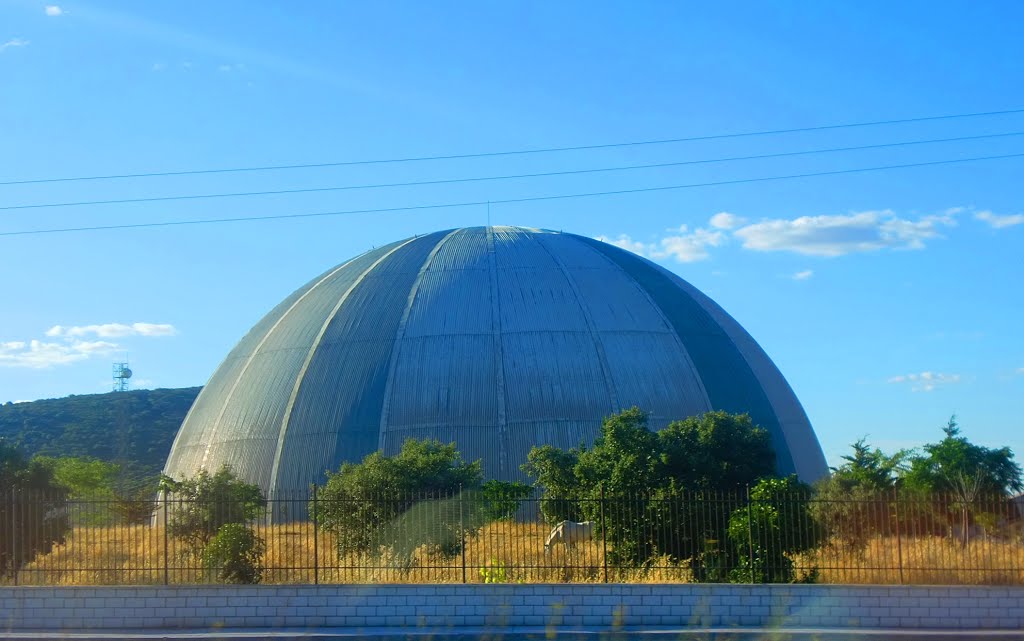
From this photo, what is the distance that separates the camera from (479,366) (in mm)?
38094

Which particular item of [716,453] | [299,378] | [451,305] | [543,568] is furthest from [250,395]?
[543,568]

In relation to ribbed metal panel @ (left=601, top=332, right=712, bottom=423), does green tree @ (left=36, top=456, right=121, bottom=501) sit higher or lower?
lower

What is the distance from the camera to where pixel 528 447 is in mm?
36094

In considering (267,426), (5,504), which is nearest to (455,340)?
(267,426)

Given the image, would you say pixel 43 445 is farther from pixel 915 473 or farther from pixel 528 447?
pixel 915 473

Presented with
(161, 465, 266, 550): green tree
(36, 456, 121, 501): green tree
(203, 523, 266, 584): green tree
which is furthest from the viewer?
(36, 456, 121, 501): green tree

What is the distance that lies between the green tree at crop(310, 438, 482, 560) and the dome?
28.1 ft

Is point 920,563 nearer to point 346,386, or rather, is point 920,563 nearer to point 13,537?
point 13,537

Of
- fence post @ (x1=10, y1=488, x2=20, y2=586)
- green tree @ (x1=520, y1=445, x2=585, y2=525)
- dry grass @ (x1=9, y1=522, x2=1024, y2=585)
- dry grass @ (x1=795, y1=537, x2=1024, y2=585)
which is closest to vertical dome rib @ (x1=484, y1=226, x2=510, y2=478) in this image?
green tree @ (x1=520, y1=445, x2=585, y2=525)

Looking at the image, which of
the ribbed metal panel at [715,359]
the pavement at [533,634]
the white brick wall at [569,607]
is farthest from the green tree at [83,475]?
the pavement at [533,634]

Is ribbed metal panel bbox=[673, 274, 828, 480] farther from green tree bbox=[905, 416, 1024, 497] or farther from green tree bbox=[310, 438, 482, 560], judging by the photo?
green tree bbox=[310, 438, 482, 560]

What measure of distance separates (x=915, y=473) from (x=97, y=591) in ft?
85.4

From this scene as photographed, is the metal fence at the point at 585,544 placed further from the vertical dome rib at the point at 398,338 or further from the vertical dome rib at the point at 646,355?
the vertical dome rib at the point at 646,355

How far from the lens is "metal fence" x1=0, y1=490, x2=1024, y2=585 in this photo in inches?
774
